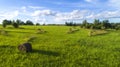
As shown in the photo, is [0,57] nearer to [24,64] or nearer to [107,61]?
[24,64]

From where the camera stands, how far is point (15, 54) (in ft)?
120

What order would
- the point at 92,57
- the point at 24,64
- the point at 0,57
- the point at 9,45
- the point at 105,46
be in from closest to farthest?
the point at 24,64
the point at 0,57
the point at 92,57
the point at 9,45
the point at 105,46

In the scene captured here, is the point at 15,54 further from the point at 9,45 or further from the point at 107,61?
the point at 107,61

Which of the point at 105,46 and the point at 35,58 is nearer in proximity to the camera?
the point at 35,58

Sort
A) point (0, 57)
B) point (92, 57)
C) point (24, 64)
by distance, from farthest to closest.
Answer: point (92, 57) → point (0, 57) → point (24, 64)

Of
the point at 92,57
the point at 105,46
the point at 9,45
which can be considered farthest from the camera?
the point at 105,46

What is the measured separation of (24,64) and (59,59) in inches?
275

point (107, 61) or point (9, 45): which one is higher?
point (9, 45)

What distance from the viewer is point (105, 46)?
47875mm

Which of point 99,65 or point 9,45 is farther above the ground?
point 9,45

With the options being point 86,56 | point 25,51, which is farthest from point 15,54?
point 86,56

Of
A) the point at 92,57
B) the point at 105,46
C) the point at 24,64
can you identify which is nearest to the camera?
the point at 24,64

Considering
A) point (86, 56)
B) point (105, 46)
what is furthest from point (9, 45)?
point (105, 46)

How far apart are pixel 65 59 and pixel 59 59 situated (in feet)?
4.31
